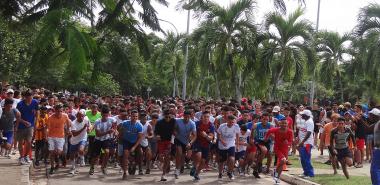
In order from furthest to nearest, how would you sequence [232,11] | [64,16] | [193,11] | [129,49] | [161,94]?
[161,94] → [232,11] → [193,11] → [129,49] → [64,16]

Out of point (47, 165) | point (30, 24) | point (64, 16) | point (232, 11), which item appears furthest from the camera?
point (232, 11)

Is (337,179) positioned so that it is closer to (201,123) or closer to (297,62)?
(201,123)

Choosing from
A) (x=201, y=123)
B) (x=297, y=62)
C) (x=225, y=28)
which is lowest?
(x=201, y=123)

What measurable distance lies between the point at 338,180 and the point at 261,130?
7.36 feet

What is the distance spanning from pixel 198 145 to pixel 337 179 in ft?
10.8

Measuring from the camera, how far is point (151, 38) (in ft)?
12.2

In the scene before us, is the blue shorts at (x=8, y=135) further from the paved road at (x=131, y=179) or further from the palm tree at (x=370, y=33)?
the palm tree at (x=370, y=33)

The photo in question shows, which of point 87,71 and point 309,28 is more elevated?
point 309,28

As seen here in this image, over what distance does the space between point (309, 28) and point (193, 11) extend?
21027 millimetres

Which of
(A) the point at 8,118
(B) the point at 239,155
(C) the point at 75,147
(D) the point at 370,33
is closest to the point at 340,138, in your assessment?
(B) the point at 239,155

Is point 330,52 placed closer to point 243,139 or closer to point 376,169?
point 243,139

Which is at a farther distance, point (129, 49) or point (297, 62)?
→ point (297, 62)

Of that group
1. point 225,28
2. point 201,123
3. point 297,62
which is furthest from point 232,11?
point 201,123

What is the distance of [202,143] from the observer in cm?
1279
